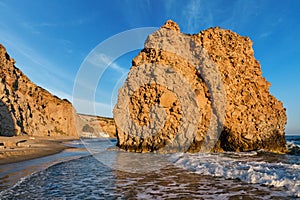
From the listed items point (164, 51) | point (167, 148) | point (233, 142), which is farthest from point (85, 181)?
point (164, 51)

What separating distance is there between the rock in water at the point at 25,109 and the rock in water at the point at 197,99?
24019mm

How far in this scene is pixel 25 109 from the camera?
4522 centimetres

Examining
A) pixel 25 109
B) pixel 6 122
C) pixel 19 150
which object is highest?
pixel 25 109

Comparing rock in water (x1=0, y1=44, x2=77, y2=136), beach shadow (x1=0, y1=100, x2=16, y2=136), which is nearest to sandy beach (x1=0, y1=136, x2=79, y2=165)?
beach shadow (x1=0, y1=100, x2=16, y2=136)

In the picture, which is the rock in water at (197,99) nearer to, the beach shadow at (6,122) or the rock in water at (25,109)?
the beach shadow at (6,122)

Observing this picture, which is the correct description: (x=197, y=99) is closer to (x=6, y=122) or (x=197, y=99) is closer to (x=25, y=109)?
(x=6, y=122)

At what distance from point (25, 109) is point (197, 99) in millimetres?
40496

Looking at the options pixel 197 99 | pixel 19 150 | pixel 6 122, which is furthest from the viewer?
pixel 6 122

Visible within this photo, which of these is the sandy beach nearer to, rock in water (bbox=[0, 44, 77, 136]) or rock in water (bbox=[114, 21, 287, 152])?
rock in water (bbox=[114, 21, 287, 152])

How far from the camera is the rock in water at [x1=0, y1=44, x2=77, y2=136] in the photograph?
36.8m

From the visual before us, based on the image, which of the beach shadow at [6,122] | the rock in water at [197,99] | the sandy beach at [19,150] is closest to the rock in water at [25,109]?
the beach shadow at [6,122]

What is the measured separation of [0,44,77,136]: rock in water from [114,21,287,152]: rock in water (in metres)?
24.0

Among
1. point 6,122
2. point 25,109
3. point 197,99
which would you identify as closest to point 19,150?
point 197,99

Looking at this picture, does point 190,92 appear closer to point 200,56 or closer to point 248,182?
point 200,56
